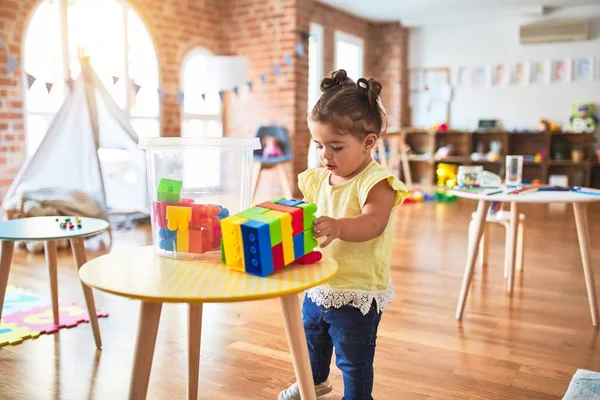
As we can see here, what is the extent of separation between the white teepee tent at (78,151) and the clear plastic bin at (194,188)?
2.57 metres

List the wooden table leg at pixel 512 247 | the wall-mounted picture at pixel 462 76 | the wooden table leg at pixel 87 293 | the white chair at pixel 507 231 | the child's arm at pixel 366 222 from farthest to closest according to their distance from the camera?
the wall-mounted picture at pixel 462 76 < the white chair at pixel 507 231 < the wooden table leg at pixel 512 247 < the wooden table leg at pixel 87 293 < the child's arm at pixel 366 222

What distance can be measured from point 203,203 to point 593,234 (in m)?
3.63

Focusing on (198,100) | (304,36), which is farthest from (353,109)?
(304,36)

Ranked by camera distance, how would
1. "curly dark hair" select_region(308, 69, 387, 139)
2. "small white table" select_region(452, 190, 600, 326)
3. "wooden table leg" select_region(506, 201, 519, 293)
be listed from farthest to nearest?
"wooden table leg" select_region(506, 201, 519, 293) → "small white table" select_region(452, 190, 600, 326) → "curly dark hair" select_region(308, 69, 387, 139)

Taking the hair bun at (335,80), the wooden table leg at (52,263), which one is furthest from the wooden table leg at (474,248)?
the wooden table leg at (52,263)

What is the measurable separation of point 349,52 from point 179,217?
6663 mm

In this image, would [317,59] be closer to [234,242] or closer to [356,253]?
[356,253]

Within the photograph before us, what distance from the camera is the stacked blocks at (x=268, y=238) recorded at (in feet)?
3.05

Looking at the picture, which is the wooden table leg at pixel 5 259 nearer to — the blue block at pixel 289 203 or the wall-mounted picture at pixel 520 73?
the blue block at pixel 289 203

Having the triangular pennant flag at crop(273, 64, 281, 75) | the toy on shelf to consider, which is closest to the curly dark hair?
the toy on shelf

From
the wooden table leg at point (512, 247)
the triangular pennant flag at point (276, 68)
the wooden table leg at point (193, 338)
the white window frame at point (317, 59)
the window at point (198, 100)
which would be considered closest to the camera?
the wooden table leg at point (193, 338)

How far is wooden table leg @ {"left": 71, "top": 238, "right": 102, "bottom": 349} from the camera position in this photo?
1784 mm

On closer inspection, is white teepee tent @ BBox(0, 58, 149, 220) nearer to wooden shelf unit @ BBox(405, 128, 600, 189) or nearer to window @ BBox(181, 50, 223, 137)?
window @ BBox(181, 50, 223, 137)

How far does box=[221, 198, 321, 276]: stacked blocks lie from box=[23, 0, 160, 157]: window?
3.39 metres
